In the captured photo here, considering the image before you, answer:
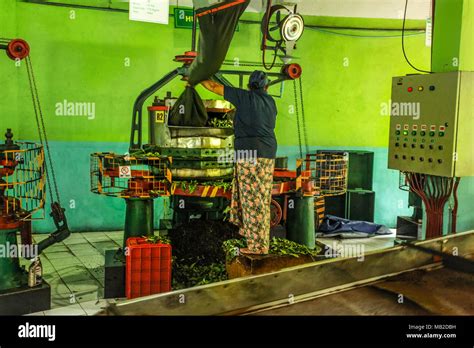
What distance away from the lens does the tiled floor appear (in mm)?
5496

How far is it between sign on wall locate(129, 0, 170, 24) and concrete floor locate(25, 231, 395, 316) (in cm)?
374

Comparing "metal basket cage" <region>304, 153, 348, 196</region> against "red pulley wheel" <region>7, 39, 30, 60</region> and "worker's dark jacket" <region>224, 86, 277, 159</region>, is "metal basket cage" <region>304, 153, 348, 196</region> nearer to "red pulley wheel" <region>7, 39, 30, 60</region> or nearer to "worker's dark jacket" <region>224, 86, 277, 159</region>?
"worker's dark jacket" <region>224, 86, 277, 159</region>

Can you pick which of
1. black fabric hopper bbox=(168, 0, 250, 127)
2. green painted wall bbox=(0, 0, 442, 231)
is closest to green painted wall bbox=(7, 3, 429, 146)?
green painted wall bbox=(0, 0, 442, 231)

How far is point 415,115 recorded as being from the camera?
5285 millimetres

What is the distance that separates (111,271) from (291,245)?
6.68 feet

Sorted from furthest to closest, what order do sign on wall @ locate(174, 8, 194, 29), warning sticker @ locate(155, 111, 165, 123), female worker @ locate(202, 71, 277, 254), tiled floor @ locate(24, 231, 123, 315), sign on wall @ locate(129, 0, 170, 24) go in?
sign on wall @ locate(174, 8, 194, 29)
sign on wall @ locate(129, 0, 170, 24)
warning sticker @ locate(155, 111, 165, 123)
tiled floor @ locate(24, 231, 123, 315)
female worker @ locate(202, 71, 277, 254)

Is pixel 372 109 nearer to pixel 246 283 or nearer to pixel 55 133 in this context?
pixel 55 133

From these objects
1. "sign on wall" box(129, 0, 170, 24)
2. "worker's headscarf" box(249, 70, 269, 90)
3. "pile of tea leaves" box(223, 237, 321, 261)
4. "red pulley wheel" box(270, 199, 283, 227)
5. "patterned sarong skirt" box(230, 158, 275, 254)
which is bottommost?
"pile of tea leaves" box(223, 237, 321, 261)

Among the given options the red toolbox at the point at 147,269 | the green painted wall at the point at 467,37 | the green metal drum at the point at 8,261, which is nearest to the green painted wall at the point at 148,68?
the green metal drum at the point at 8,261

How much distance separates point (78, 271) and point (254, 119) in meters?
3.45

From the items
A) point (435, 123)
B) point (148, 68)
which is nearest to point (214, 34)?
point (435, 123)

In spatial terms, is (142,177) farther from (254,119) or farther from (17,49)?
(17,49)

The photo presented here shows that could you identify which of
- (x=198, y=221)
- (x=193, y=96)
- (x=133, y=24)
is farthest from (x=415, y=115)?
(x=133, y=24)

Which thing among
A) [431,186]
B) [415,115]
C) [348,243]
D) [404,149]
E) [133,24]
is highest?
[133,24]
